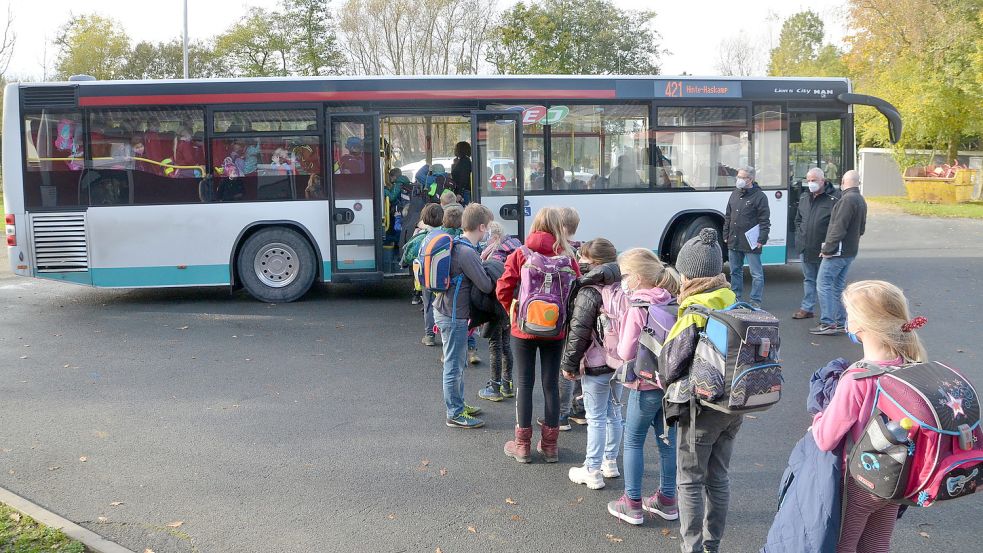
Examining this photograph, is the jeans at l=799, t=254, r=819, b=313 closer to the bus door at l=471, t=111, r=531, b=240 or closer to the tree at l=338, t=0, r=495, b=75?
the bus door at l=471, t=111, r=531, b=240

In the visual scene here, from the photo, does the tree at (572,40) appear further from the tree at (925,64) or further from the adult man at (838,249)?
the adult man at (838,249)

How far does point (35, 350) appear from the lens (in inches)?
359

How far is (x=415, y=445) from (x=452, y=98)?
22.1 feet

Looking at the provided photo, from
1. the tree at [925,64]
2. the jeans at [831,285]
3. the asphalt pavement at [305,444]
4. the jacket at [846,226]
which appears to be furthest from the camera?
the tree at [925,64]

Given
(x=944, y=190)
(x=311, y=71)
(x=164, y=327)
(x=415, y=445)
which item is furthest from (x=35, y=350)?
(x=944, y=190)

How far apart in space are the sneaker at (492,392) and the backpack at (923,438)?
4.41 metres

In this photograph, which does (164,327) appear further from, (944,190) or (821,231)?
(944,190)

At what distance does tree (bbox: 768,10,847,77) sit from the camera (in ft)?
172

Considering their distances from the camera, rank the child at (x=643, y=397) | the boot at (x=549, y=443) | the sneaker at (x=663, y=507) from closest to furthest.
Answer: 1. the child at (x=643, y=397)
2. the sneaker at (x=663, y=507)
3. the boot at (x=549, y=443)

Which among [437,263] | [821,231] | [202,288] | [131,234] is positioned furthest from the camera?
[202,288]

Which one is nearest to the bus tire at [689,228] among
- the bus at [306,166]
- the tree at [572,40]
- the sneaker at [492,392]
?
the bus at [306,166]

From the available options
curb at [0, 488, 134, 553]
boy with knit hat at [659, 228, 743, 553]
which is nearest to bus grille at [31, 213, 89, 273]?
curb at [0, 488, 134, 553]

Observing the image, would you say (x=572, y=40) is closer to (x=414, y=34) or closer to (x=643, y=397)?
(x=414, y=34)

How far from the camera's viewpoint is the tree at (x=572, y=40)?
3148cm
